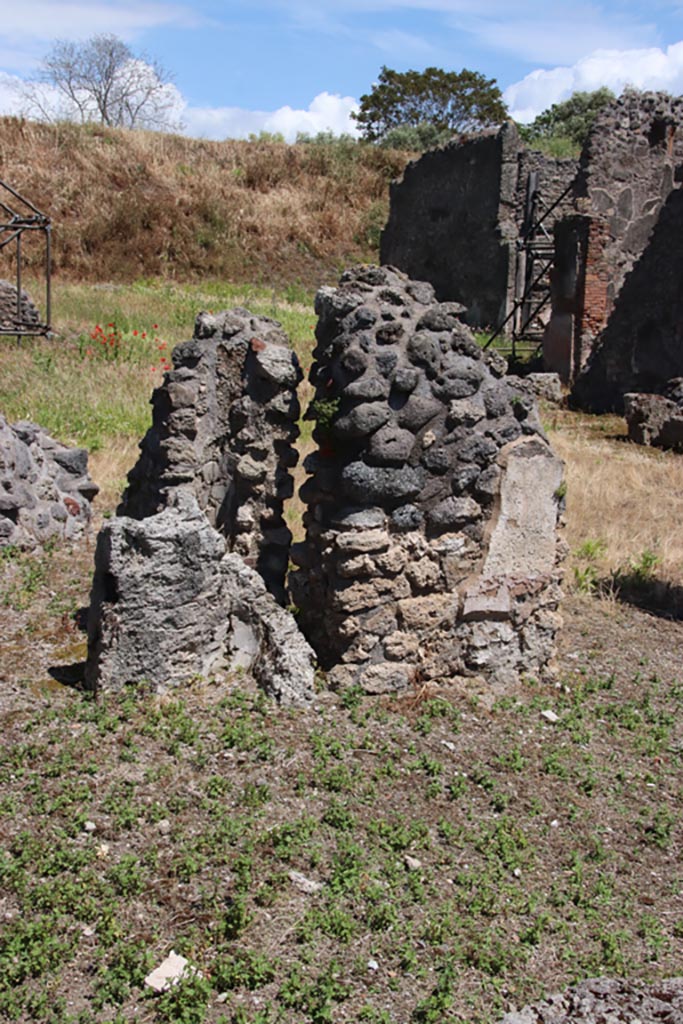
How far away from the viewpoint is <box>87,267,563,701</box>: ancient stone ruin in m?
5.56

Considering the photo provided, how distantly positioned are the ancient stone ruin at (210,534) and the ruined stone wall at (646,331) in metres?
9.56

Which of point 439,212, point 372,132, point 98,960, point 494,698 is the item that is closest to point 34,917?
point 98,960

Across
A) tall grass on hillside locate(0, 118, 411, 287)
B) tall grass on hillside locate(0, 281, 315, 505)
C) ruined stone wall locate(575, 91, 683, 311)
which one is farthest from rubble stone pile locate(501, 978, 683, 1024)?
tall grass on hillside locate(0, 118, 411, 287)

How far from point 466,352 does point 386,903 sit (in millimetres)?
3342

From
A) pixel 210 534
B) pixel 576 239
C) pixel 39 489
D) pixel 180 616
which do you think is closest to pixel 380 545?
pixel 210 534

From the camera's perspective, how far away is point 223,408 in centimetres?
728

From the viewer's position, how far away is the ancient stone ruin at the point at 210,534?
5477 millimetres

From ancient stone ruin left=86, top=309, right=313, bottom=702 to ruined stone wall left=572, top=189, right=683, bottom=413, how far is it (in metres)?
9.56

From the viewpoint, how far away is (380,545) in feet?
19.3

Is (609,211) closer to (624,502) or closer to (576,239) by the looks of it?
(576,239)

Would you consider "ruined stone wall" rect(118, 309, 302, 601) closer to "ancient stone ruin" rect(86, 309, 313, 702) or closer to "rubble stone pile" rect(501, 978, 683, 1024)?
"ancient stone ruin" rect(86, 309, 313, 702)

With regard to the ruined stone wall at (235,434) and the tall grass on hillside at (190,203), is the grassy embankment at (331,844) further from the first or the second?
the tall grass on hillside at (190,203)

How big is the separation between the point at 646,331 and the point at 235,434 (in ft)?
37.0

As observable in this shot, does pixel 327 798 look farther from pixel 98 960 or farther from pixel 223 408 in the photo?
pixel 223 408
